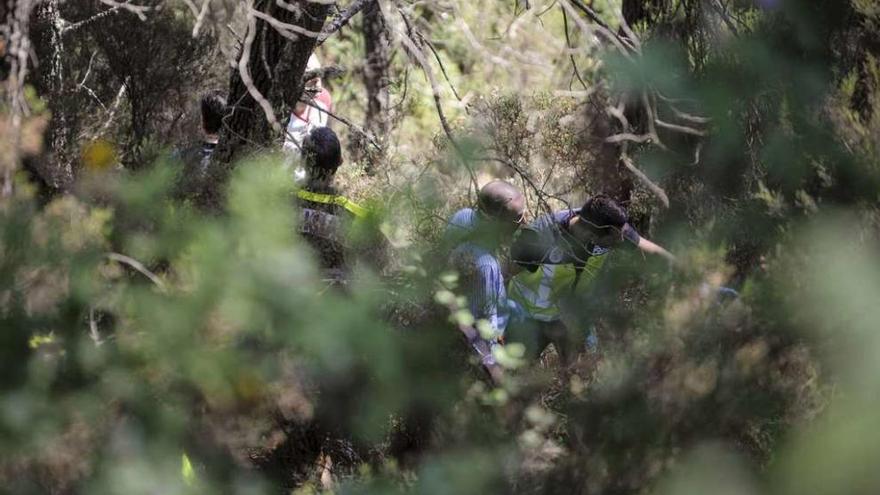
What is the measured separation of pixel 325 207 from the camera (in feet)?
11.6

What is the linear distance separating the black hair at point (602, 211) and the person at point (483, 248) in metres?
0.80

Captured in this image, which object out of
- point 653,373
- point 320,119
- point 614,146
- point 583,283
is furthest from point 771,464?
point 320,119

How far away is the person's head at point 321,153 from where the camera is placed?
4.67 meters

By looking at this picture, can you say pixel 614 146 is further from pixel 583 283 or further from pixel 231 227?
pixel 231 227

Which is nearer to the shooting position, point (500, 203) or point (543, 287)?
point (500, 203)

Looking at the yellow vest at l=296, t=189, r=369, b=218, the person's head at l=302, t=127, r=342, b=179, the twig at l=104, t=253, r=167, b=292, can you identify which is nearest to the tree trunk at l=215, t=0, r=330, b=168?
the person's head at l=302, t=127, r=342, b=179

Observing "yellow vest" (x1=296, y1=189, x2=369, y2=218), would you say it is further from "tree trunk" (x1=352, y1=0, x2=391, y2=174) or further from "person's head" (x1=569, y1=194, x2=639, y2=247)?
"tree trunk" (x1=352, y1=0, x2=391, y2=174)

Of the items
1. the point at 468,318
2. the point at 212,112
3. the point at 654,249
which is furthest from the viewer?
the point at 212,112

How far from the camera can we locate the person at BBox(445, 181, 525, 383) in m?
2.85

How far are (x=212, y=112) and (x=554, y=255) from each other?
1.91 meters

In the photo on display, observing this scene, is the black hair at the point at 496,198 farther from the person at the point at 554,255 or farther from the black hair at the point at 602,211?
the black hair at the point at 602,211

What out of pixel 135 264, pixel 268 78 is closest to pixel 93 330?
pixel 135 264

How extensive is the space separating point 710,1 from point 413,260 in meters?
1.70

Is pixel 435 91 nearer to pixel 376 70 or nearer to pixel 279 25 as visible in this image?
pixel 279 25
